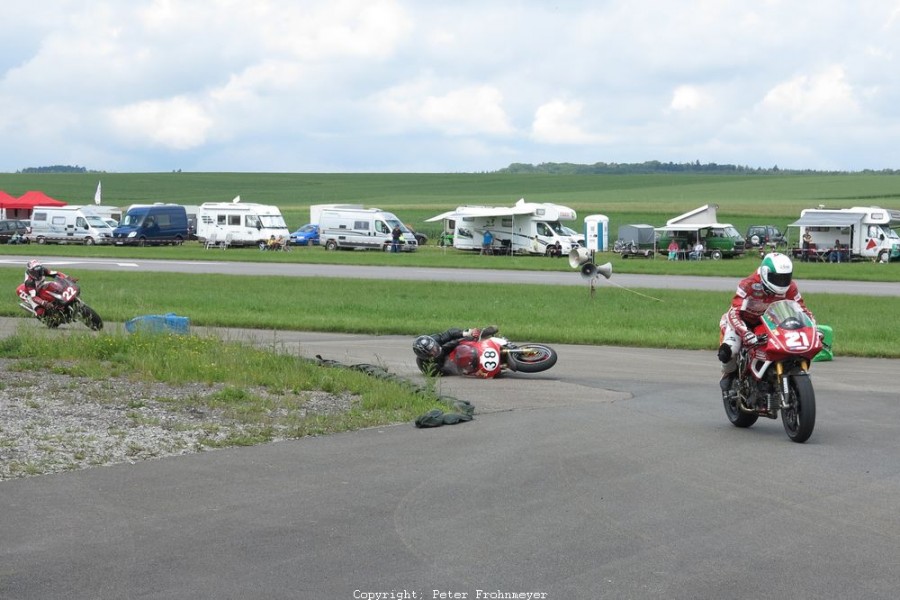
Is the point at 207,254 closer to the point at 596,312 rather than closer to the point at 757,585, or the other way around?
the point at 596,312

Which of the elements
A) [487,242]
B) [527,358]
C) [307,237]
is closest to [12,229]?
[307,237]

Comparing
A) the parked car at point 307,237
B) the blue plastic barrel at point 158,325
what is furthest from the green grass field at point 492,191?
the blue plastic barrel at point 158,325

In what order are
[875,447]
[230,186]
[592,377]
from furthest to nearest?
[230,186], [592,377], [875,447]

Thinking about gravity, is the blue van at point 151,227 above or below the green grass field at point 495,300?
above

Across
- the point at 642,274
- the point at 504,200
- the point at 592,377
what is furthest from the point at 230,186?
the point at 592,377

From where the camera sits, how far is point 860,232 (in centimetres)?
4997

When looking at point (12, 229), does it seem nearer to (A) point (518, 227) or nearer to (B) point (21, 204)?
(B) point (21, 204)

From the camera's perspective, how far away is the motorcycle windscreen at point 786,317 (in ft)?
31.6

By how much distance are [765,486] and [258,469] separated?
3589 mm

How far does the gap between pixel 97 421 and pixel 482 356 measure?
5083 millimetres

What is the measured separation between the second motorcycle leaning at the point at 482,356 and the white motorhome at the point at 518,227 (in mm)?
38602

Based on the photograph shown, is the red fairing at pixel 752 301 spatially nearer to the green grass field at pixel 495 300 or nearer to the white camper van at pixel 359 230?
the green grass field at pixel 495 300

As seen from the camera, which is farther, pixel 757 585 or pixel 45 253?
pixel 45 253

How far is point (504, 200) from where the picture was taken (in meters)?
110
